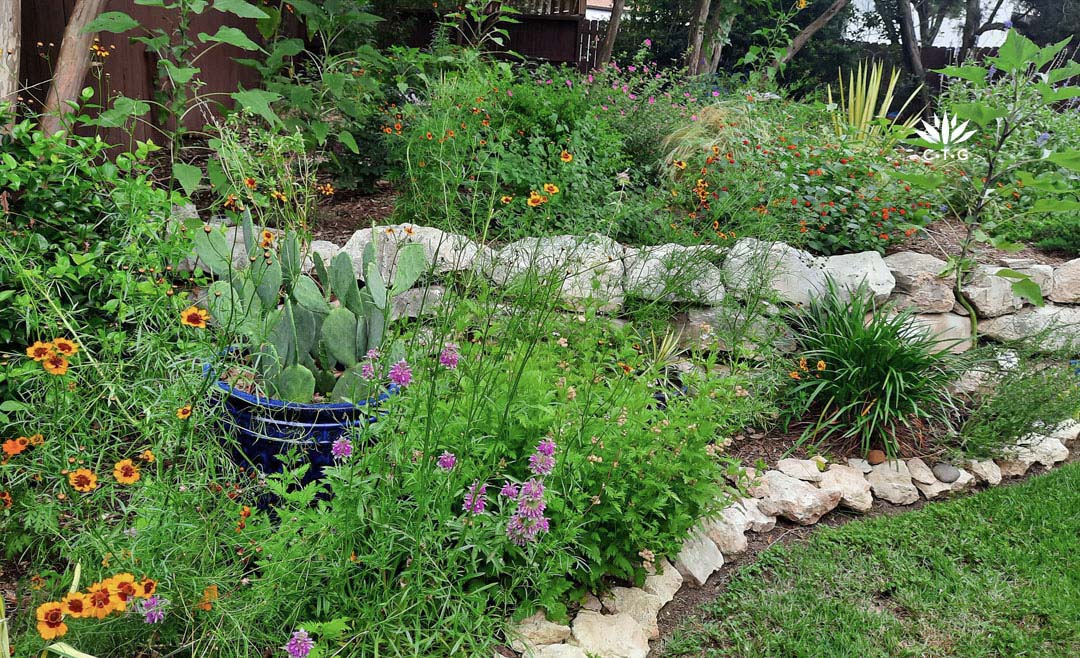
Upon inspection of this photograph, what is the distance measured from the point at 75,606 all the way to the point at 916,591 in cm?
252

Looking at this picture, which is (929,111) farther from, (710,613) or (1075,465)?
(710,613)

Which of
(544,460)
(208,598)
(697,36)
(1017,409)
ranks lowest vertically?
(1017,409)

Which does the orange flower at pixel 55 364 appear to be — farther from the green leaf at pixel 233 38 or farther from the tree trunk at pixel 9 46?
the tree trunk at pixel 9 46

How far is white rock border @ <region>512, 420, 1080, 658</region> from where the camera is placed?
7.24ft

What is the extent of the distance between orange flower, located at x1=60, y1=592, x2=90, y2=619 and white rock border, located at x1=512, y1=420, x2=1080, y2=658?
981 millimetres

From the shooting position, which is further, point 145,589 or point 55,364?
point 55,364

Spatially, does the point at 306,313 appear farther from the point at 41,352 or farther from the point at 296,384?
the point at 41,352

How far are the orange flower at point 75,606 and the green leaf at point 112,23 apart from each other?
2.71m

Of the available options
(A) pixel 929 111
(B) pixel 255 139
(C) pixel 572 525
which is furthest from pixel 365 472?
(A) pixel 929 111

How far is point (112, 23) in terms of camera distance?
331 centimetres

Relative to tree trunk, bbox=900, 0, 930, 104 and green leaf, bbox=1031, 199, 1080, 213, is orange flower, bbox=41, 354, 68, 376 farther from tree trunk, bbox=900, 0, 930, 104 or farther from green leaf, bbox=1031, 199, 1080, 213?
tree trunk, bbox=900, 0, 930, 104

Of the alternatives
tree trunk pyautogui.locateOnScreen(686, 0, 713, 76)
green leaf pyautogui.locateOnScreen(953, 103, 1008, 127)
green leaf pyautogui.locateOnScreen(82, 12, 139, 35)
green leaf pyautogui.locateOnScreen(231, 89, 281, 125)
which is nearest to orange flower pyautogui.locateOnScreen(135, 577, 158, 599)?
green leaf pyautogui.locateOnScreen(231, 89, 281, 125)

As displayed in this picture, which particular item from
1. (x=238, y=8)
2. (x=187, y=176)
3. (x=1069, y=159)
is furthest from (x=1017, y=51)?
(x=187, y=176)

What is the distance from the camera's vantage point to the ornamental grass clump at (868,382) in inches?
134
